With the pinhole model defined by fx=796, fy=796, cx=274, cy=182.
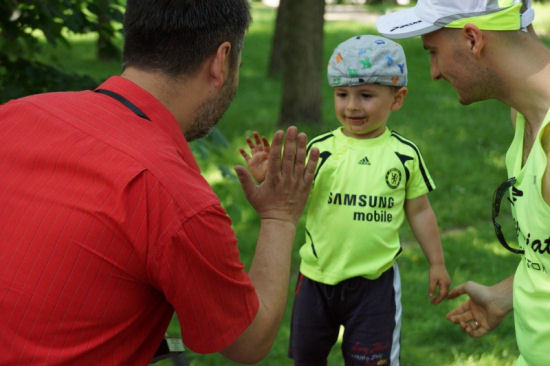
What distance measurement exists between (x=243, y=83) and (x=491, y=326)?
34.8ft

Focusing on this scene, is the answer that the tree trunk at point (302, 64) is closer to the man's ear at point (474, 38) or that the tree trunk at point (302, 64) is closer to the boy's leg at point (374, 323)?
the boy's leg at point (374, 323)

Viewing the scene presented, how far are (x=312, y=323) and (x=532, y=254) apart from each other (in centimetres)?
136

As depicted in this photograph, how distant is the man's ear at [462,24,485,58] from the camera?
2.49 m

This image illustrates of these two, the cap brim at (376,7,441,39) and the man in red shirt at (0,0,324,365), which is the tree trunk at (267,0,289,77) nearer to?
the cap brim at (376,7,441,39)

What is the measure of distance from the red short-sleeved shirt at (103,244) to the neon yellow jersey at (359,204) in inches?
53.5

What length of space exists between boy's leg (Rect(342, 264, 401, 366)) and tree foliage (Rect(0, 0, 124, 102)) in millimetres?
2026

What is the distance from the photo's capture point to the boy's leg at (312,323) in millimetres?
3562

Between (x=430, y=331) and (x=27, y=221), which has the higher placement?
(x=27, y=221)

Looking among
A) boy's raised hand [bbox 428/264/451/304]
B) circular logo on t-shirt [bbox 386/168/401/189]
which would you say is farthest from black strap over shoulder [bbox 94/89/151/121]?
boy's raised hand [bbox 428/264/451/304]

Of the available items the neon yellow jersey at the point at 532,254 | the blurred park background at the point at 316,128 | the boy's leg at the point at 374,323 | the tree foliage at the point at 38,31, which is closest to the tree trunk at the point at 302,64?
the blurred park background at the point at 316,128

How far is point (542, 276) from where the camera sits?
2.44m

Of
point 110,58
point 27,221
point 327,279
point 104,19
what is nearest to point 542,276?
point 327,279

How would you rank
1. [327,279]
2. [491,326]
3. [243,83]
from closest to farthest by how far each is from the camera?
1. [491,326]
2. [327,279]
3. [243,83]

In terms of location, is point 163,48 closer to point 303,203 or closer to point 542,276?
point 303,203
